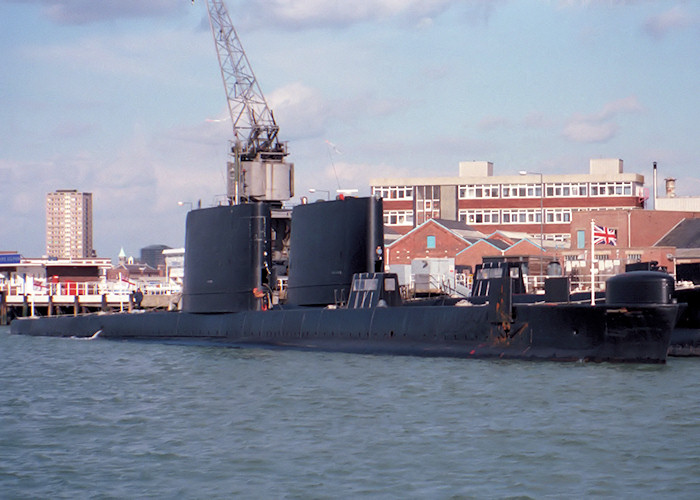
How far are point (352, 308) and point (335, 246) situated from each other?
2386 mm

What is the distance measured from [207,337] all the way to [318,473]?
22688 millimetres

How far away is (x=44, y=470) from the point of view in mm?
15117

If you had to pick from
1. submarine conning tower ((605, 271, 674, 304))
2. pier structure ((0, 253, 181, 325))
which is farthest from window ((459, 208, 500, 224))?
submarine conning tower ((605, 271, 674, 304))

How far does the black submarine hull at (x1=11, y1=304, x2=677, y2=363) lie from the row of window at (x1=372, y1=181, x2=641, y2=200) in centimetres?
7060

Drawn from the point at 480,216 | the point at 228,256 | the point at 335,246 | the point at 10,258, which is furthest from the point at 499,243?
the point at 335,246

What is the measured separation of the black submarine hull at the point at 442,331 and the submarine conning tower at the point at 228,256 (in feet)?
2.20

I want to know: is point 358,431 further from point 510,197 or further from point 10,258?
point 510,197

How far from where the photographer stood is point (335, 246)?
1315 inches

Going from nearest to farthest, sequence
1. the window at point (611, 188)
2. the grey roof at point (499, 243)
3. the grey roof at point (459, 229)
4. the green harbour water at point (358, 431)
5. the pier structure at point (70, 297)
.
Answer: the green harbour water at point (358, 431) < the pier structure at point (70, 297) < the grey roof at point (499, 243) < the grey roof at point (459, 229) < the window at point (611, 188)

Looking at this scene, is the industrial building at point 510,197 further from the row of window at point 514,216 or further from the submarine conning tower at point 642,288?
the submarine conning tower at point 642,288

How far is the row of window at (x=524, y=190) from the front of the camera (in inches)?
4094

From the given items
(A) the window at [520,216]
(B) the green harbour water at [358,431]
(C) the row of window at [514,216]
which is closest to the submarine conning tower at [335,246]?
(B) the green harbour water at [358,431]

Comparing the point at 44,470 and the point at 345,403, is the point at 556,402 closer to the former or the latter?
the point at 345,403

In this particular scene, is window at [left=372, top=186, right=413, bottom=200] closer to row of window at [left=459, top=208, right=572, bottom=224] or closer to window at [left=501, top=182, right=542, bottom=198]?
row of window at [left=459, top=208, right=572, bottom=224]
